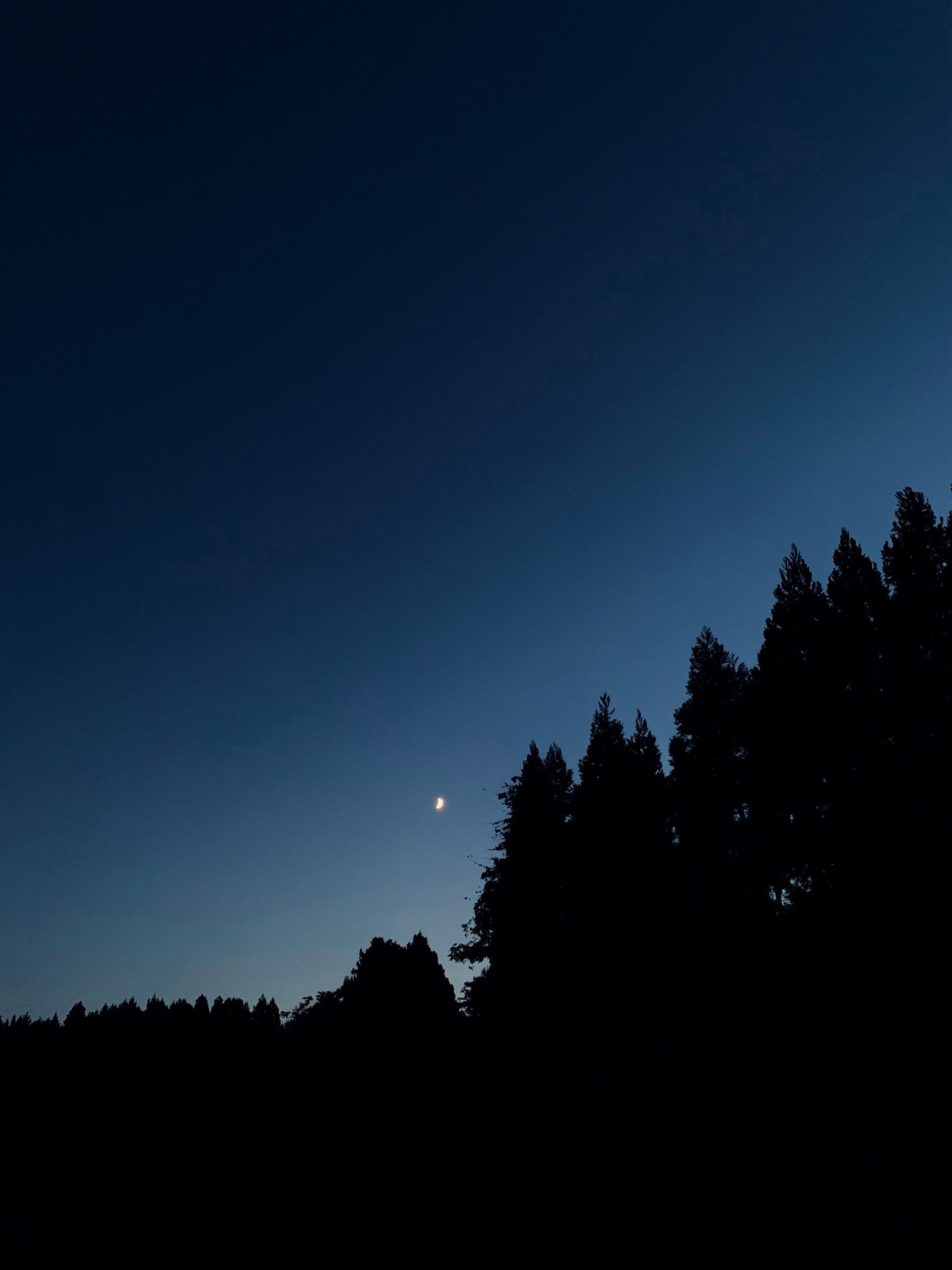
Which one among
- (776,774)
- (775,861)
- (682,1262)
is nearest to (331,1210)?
(682,1262)

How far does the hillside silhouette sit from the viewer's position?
648 inches

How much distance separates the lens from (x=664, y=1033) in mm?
22391

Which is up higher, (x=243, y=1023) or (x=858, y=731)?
(x=858, y=731)

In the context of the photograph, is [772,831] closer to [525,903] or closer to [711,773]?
[711,773]

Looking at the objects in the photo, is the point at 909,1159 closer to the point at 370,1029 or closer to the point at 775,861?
the point at 775,861

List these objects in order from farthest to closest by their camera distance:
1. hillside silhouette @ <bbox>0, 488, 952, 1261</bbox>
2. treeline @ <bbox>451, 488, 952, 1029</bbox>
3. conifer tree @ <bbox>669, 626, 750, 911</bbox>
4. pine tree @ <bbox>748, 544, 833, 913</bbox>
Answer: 1. conifer tree @ <bbox>669, 626, 750, 911</bbox>
2. pine tree @ <bbox>748, 544, 833, 913</bbox>
3. treeline @ <bbox>451, 488, 952, 1029</bbox>
4. hillside silhouette @ <bbox>0, 488, 952, 1261</bbox>

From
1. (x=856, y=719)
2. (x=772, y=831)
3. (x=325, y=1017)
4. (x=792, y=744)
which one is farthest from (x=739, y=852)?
(x=325, y=1017)

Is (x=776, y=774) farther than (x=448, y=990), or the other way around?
(x=448, y=990)

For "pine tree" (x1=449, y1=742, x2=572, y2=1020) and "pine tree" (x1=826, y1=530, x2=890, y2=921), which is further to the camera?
"pine tree" (x1=449, y1=742, x2=572, y2=1020)

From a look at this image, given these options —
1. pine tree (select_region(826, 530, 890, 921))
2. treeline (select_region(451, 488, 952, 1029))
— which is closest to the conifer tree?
treeline (select_region(451, 488, 952, 1029))

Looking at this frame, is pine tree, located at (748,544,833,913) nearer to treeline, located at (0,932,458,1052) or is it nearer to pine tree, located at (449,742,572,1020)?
pine tree, located at (449,742,572,1020)

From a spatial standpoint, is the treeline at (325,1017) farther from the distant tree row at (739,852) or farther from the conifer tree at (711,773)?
the conifer tree at (711,773)

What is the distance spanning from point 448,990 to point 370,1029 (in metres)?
6.12

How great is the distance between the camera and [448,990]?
3600 centimetres
